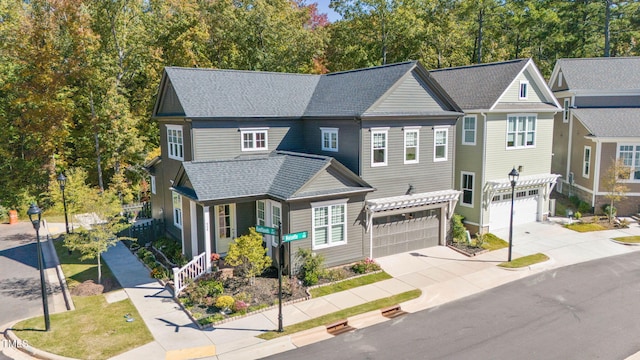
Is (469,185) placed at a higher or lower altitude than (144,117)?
lower

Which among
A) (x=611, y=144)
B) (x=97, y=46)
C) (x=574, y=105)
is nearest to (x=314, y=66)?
(x=97, y=46)

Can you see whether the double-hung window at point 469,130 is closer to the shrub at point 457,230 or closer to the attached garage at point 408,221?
the attached garage at point 408,221

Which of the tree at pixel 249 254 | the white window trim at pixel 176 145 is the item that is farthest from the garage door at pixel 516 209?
the white window trim at pixel 176 145

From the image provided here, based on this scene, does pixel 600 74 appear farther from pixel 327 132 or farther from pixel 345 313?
pixel 345 313

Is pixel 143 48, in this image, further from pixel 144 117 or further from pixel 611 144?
pixel 611 144

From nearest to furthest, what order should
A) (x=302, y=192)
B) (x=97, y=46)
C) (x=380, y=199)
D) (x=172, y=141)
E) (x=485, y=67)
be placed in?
(x=302, y=192) < (x=380, y=199) < (x=172, y=141) < (x=485, y=67) < (x=97, y=46)

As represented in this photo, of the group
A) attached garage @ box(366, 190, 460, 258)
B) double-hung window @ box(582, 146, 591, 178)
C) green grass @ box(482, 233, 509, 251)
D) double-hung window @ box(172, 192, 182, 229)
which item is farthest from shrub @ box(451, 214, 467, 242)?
double-hung window @ box(172, 192, 182, 229)
